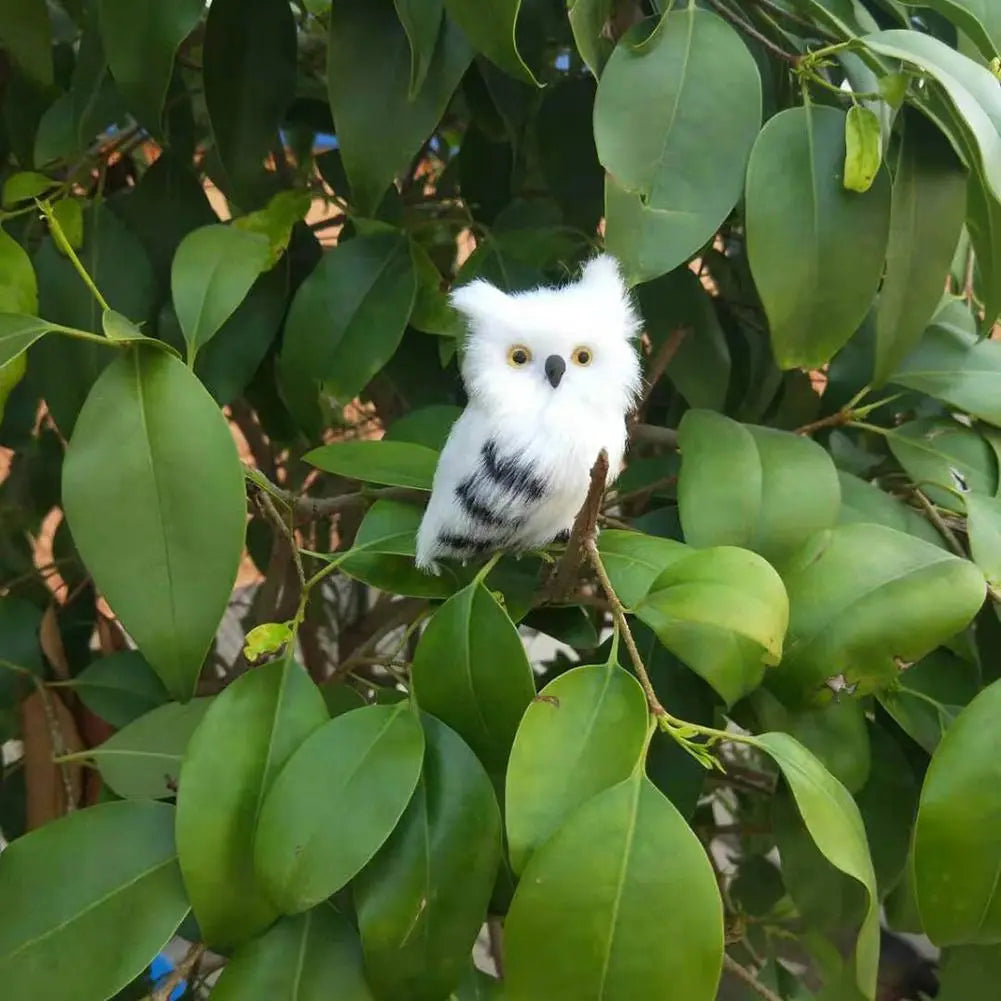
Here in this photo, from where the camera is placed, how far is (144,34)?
1.54 feet

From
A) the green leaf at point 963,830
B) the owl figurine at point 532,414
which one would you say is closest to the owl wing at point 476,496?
the owl figurine at point 532,414

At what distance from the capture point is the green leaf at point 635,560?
42 cm

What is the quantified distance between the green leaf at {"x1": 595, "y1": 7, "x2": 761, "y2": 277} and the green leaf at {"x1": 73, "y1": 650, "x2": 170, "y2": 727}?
1.42ft

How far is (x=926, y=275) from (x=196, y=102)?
0.61m

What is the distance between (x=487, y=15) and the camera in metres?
0.41

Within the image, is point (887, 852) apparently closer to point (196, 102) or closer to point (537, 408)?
point (537, 408)

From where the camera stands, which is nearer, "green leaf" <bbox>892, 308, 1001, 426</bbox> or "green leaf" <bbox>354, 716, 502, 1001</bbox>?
"green leaf" <bbox>354, 716, 502, 1001</bbox>

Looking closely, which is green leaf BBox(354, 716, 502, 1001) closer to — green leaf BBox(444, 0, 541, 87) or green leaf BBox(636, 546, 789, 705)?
green leaf BBox(636, 546, 789, 705)

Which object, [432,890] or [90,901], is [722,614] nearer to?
[432,890]

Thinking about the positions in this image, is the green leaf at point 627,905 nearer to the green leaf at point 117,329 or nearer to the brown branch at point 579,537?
the brown branch at point 579,537

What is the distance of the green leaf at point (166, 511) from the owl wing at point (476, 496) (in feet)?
0.30

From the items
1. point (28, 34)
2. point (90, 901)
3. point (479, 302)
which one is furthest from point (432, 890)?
point (28, 34)

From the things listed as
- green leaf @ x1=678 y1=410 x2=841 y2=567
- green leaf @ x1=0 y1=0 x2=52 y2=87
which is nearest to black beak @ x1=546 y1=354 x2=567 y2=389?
green leaf @ x1=678 y1=410 x2=841 y2=567

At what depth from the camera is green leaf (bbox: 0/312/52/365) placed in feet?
1.30
